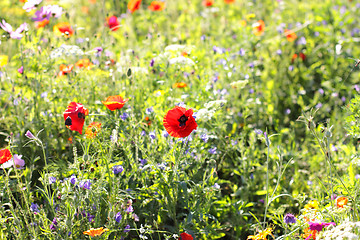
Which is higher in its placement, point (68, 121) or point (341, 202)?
point (68, 121)

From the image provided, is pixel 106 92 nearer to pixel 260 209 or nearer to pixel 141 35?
pixel 260 209

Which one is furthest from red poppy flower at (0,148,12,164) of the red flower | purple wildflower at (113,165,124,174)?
the red flower

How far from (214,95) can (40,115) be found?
1.15 metres

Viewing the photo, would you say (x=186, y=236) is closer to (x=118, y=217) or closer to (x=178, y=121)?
(x=118, y=217)

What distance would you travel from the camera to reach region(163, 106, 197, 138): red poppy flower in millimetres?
1568

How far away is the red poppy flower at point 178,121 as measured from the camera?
1.57m

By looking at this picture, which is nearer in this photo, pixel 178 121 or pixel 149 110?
pixel 178 121

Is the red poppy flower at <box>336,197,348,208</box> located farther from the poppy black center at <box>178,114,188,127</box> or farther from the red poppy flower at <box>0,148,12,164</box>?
the red poppy flower at <box>0,148,12,164</box>

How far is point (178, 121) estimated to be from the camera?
5.24 feet

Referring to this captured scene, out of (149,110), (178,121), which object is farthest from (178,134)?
(149,110)

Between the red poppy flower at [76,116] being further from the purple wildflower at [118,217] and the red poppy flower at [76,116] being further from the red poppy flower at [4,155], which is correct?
the purple wildflower at [118,217]

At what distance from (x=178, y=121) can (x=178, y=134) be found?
0.06m

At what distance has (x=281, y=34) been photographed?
3518 millimetres

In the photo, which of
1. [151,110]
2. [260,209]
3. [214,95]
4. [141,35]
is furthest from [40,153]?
[141,35]
